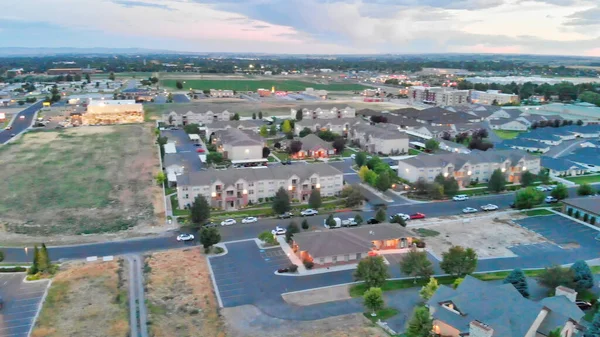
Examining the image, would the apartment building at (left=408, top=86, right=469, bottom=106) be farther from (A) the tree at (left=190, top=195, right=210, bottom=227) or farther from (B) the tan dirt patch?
(B) the tan dirt patch

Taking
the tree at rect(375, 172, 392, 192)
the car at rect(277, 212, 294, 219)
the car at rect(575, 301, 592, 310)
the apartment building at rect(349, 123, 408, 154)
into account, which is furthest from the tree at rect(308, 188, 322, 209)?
the apartment building at rect(349, 123, 408, 154)

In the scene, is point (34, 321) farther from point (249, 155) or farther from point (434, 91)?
point (434, 91)

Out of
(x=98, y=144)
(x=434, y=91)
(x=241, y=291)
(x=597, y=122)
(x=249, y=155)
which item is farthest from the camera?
(x=434, y=91)

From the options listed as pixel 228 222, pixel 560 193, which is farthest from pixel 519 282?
pixel 228 222

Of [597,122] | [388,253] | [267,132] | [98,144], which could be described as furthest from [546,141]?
[98,144]

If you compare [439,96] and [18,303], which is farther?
[439,96]

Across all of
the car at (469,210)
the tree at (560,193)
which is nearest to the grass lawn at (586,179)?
the tree at (560,193)

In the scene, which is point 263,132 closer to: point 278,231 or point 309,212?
point 309,212

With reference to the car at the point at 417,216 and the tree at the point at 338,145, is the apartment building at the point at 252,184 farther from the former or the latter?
the tree at the point at 338,145
